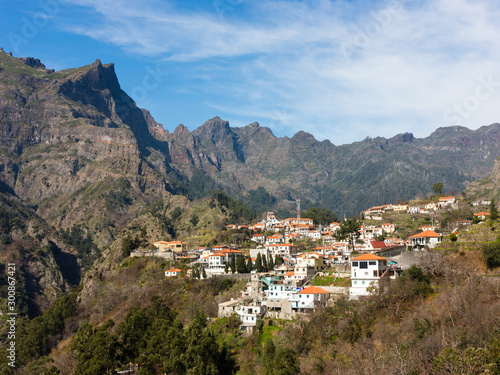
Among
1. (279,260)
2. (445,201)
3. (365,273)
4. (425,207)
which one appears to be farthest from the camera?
(425,207)

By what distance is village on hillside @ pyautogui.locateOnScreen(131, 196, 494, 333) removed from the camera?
5794cm

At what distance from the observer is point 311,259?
Result: 7600cm

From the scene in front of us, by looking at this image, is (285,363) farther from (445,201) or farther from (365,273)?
(445,201)

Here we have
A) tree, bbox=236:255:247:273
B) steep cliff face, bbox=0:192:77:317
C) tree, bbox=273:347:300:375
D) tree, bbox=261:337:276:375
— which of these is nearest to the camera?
tree, bbox=273:347:300:375

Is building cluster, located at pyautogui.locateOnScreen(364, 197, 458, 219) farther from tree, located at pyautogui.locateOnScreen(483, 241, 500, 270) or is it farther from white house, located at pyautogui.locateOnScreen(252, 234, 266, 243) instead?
tree, located at pyautogui.locateOnScreen(483, 241, 500, 270)

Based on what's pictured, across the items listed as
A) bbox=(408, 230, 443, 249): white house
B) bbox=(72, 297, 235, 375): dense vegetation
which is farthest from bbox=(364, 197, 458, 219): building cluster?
bbox=(72, 297, 235, 375): dense vegetation

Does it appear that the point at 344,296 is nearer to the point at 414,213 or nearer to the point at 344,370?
the point at 344,370

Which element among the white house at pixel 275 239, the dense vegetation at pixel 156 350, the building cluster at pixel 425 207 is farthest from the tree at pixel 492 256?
the building cluster at pixel 425 207

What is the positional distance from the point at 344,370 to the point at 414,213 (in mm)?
88192

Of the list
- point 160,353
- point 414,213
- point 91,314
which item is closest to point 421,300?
point 160,353

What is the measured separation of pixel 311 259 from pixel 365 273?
1919 cm

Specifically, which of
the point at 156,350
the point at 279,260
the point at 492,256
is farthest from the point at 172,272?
the point at 492,256

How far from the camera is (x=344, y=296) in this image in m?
56.7

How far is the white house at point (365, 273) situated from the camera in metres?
56.7
